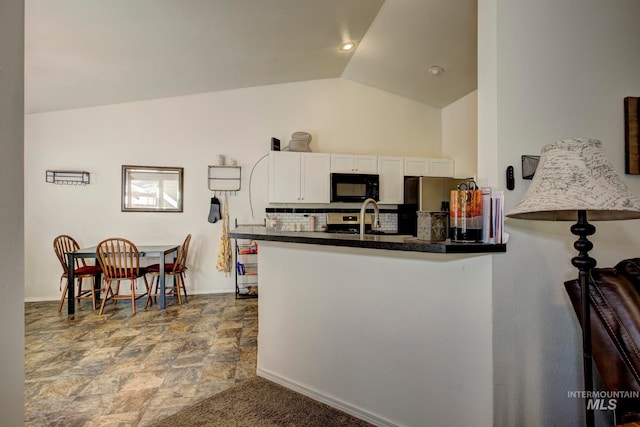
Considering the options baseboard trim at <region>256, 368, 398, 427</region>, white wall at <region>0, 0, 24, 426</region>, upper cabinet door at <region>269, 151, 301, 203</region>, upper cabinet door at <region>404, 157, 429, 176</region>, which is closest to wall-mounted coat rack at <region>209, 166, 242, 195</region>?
upper cabinet door at <region>269, 151, 301, 203</region>

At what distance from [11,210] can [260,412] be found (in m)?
1.62

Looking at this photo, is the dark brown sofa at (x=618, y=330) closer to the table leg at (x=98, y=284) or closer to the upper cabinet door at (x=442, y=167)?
the upper cabinet door at (x=442, y=167)

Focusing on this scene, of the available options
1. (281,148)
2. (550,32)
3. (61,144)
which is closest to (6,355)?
(550,32)

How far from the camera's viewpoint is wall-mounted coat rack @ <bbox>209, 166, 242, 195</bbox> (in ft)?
14.1

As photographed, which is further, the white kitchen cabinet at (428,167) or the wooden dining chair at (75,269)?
the white kitchen cabinet at (428,167)

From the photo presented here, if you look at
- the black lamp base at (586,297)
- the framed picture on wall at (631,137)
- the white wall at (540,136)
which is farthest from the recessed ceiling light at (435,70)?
the black lamp base at (586,297)

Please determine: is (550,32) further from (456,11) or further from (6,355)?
(6,355)

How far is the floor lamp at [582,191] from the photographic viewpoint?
0.96m

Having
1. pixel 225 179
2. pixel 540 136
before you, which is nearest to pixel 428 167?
pixel 540 136

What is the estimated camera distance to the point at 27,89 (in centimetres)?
324

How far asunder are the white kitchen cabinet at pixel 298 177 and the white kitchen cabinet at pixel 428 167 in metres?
1.29

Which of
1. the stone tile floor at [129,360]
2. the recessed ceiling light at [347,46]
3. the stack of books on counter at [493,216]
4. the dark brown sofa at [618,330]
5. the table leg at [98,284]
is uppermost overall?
the recessed ceiling light at [347,46]

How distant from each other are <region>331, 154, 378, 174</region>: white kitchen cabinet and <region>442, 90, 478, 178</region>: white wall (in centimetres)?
141

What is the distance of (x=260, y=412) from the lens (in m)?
1.72
